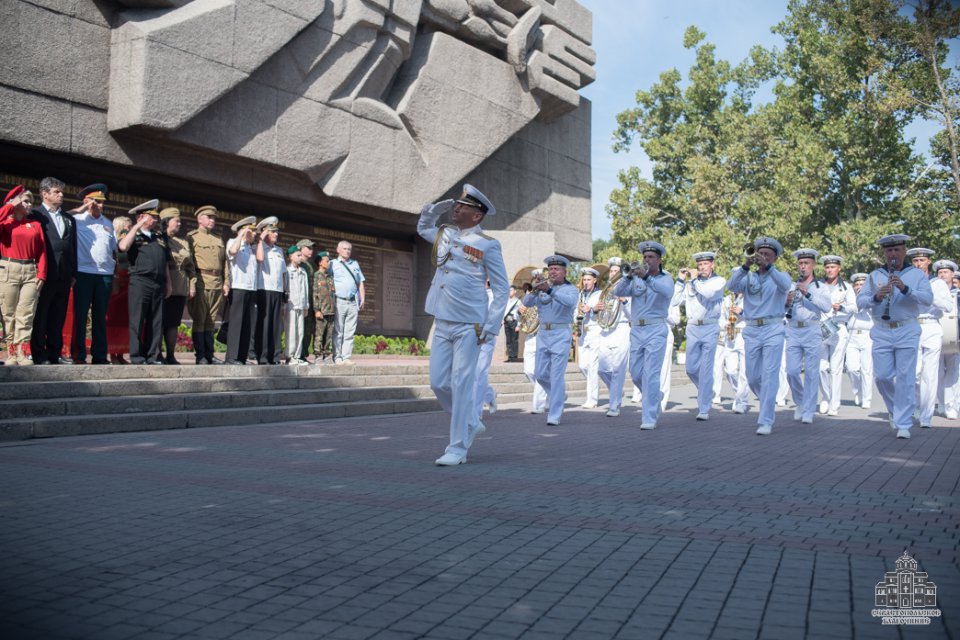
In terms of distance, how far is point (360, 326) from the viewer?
23578 millimetres

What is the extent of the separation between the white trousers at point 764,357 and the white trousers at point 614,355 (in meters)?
2.35

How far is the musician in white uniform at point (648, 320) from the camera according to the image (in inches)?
483

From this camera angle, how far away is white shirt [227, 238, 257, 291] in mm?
12844

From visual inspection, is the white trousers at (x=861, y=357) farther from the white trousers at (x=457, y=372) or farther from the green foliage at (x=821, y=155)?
the green foliage at (x=821, y=155)

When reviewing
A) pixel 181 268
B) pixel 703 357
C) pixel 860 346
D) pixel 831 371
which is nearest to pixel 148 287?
pixel 181 268

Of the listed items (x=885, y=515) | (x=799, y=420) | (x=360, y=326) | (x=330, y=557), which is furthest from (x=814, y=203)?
(x=330, y=557)

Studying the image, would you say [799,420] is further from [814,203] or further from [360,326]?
[814,203]

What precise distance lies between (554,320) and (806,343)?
13.0 feet

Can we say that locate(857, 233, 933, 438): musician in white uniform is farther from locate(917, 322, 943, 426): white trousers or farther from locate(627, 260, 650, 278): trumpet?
locate(627, 260, 650, 278): trumpet

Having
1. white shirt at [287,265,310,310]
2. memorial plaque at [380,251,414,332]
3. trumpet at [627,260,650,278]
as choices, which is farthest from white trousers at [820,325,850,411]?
memorial plaque at [380,251,414,332]

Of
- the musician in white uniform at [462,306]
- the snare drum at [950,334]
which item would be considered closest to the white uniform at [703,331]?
the snare drum at [950,334]

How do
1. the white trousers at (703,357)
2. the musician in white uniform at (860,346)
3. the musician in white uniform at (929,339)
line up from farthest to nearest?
1. the musician in white uniform at (860,346)
2. the white trousers at (703,357)
3. the musician in white uniform at (929,339)

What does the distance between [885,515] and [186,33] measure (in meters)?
14.0

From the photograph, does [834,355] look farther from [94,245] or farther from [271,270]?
[94,245]
